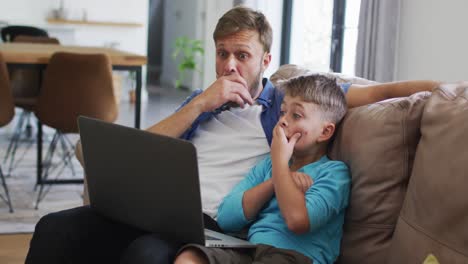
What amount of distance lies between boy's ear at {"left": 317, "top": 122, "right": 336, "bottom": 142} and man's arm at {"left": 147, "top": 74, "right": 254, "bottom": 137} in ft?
1.04

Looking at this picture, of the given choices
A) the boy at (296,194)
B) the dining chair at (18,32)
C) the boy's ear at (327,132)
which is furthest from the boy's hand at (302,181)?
the dining chair at (18,32)

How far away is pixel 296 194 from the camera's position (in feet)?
5.17

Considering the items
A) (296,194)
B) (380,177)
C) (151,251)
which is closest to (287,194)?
(296,194)

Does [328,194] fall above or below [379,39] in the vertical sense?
below

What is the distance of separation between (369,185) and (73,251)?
78 cm

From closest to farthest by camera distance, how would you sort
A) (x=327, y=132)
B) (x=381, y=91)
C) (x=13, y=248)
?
(x=327, y=132) < (x=381, y=91) < (x=13, y=248)

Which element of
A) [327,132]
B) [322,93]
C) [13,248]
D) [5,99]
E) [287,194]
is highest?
[322,93]

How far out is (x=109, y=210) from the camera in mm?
1713

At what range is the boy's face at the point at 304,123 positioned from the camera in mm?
1703

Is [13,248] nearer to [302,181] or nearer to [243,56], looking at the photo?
[243,56]

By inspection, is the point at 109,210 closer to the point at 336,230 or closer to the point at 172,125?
the point at 172,125

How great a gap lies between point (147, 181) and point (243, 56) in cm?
65

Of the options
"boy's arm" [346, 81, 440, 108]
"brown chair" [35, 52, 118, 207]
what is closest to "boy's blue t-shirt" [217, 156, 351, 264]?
"boy's arm" [346, 81, 440, 108]

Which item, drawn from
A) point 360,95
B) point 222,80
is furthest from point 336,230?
point 222,80
